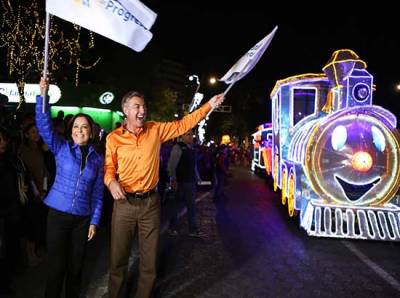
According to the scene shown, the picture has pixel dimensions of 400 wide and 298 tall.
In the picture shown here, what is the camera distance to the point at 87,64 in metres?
27.9

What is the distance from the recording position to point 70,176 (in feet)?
12.7

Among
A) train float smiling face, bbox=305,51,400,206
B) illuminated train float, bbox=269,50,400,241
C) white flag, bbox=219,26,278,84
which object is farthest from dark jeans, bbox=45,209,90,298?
train float smiling face, bbox=305,51,400,206

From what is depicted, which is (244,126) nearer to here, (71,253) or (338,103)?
(338,103)

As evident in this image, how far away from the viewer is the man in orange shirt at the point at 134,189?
4031mm

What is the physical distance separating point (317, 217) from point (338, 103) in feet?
7.38

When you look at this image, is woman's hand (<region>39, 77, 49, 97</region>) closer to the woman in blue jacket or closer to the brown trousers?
the woman in blue jacket

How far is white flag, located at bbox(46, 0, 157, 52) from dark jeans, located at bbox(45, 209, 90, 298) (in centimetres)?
176

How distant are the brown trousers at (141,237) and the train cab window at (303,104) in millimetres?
7633

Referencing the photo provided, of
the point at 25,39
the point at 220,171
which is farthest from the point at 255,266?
the point at 25,39

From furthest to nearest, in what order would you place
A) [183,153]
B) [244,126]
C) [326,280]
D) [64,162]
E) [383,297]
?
1. [244,126]
2. [183,153]
3. [326,280]
4. [383,297]
5. [64,162]

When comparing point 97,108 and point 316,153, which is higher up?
point 97,108

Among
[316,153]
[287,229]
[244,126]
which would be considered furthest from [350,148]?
[244,126]

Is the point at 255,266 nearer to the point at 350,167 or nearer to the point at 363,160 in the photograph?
the point at 350,167

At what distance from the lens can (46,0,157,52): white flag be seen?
4.16m
